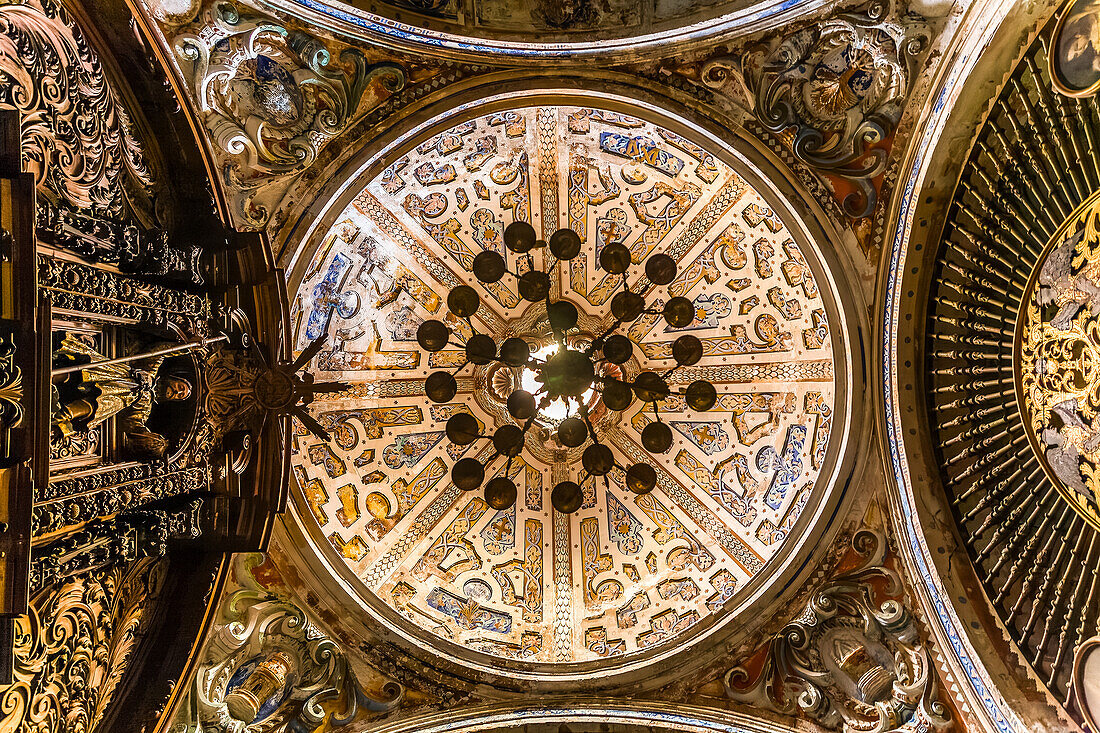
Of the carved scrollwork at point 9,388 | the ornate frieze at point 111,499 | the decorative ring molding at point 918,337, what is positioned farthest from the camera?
the decorative ring molding at point 918,337

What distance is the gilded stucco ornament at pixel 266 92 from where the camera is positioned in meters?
5.98

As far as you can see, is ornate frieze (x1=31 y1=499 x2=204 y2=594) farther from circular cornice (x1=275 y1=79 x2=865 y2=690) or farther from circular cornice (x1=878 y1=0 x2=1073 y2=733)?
circular cornice (x1=878 y1=0 x2=1073 y2=733)

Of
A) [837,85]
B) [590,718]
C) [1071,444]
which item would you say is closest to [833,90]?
[837,85]

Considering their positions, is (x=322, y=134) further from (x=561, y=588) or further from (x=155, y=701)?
(x=561, y=588)

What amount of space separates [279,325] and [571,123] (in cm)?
381

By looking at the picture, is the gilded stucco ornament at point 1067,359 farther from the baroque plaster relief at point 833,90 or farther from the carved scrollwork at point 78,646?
the carved scrollwork at point 78,646

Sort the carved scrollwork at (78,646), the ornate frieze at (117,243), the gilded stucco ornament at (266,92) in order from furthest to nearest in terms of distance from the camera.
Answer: the gilded stucco ornament at (266,92), the carved scrollwork at (78,646), the ornate frieze at (117,243)

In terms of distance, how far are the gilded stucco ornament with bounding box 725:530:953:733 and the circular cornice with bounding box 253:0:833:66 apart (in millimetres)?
5379

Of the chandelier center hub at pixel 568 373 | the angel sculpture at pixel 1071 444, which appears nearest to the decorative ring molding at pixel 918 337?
the angel sculpture at pixel 1071 444

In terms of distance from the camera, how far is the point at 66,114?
4.70 metres

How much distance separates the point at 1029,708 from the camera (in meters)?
5.81

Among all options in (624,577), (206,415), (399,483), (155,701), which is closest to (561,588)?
(624,577)

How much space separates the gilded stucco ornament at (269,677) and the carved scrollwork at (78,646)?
1378mm

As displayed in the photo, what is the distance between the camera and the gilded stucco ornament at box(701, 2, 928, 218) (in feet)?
20.4
